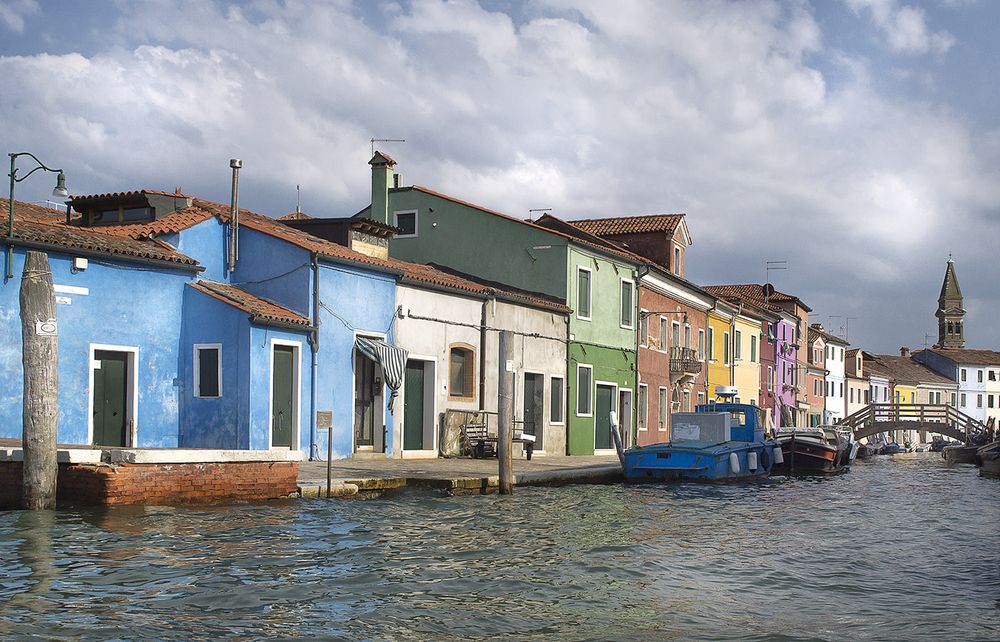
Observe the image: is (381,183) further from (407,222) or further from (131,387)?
(131,387)

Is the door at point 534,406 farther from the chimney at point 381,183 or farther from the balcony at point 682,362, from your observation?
the balcony at point 682,362

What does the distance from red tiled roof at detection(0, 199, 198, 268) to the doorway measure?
181cm

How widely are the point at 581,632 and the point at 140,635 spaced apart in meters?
3.53

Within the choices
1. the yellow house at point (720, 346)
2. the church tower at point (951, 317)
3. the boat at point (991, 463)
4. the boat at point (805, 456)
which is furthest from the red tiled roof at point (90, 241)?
the church tower at point (951, 317)

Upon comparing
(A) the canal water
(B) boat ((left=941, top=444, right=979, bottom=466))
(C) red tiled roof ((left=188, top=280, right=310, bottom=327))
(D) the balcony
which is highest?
(C) red tiled roof ((left=188, top=280, right=310, bottom=327))

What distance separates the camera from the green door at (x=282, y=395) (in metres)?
21.2

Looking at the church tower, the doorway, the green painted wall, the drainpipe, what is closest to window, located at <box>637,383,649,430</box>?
the green painted wall

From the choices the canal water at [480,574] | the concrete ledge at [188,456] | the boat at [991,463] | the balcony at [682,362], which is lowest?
the boat at [991,463]

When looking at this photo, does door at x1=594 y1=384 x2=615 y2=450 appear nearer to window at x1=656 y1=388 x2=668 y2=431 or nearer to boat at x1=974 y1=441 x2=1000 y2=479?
window at x1=656 y1=388 x2=668 y2=431

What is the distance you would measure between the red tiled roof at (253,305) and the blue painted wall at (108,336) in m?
0.64

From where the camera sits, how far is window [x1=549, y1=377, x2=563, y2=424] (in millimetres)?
30172

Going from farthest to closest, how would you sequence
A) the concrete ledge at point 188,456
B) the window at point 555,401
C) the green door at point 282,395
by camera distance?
the window at point 555,401 < the green door at point 282,395 < the concrete ledge at point 188,456

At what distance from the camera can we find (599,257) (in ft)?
108

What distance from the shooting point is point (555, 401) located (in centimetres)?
3052
